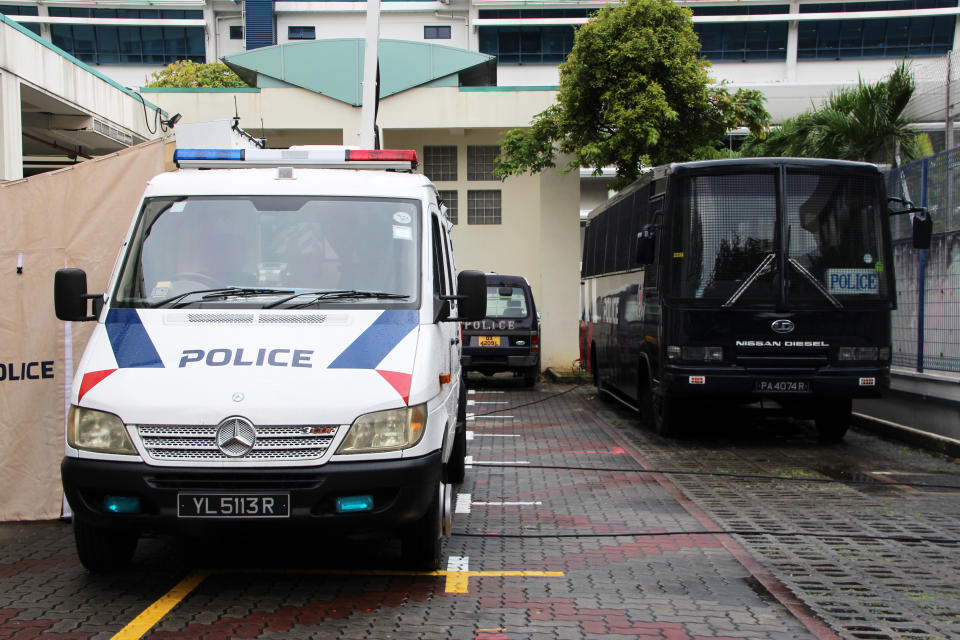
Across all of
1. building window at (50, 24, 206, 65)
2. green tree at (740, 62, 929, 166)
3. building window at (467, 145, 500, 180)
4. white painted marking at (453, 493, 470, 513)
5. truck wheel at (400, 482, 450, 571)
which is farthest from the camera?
building window at (50, 24, 206, 65)

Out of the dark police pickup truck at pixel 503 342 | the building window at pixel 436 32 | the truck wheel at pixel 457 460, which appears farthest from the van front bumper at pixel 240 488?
the building window at pixel 436 32

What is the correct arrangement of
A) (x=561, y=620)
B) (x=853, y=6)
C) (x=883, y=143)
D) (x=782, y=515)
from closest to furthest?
1. (x=561, y=620)
2. (x=782, y=515)
3. (x=883, y=143)
4. (x=853, y=6)

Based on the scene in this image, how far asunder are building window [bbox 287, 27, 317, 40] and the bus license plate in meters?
51.7

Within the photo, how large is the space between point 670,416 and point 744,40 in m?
49.2

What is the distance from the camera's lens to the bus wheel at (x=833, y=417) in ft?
35.6

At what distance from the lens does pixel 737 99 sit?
18078 mm

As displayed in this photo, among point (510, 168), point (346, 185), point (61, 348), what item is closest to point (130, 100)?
point (510, 168)

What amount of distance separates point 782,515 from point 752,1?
A: 53.2 m

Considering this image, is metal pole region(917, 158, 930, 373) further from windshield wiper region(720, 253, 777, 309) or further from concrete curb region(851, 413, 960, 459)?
windshield wiper region(720, 253, 777, 309)

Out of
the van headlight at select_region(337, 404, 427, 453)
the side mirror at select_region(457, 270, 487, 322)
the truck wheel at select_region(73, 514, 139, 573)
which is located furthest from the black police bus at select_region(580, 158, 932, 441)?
the truck wheel at select_region(73, 514, 139, 573)

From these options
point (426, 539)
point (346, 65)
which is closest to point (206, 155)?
point (426, 539)

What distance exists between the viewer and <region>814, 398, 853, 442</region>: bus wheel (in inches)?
427

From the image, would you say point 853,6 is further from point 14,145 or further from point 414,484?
point 414,484

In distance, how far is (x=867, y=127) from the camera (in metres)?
19.2
